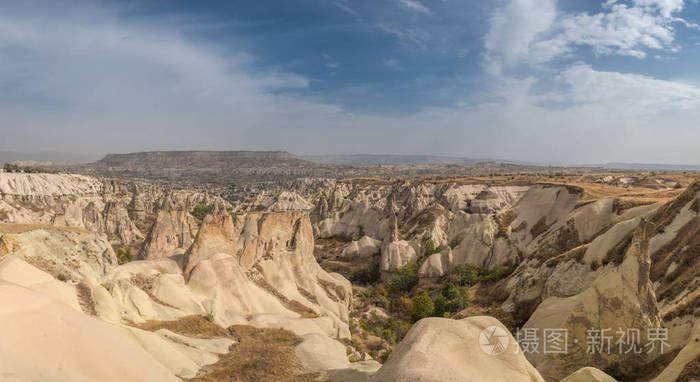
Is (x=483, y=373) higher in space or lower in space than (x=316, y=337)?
higher

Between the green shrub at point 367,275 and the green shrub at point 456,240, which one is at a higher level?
the green shrub at point 456,240

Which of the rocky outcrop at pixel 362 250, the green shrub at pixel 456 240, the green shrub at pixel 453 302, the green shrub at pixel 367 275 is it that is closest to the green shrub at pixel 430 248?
the green shrub at pixel 456 240

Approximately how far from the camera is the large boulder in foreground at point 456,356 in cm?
863

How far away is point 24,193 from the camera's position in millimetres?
93812

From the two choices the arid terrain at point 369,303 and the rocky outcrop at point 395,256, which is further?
the rocky outcrop at point 395,256

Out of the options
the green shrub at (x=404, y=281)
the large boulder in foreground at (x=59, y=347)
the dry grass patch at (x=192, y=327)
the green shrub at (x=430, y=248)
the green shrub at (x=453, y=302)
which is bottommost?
the green shrub at (x=404, y=281)

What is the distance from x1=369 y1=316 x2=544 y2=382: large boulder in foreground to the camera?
8.63 metres

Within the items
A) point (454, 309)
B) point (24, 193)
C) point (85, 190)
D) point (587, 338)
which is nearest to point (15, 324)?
point (587, 338)

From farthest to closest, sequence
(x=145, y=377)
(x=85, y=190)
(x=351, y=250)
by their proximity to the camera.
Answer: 1. (x=85, y=190)
2. (x=351, y=250)
3. (x=145, y=377)

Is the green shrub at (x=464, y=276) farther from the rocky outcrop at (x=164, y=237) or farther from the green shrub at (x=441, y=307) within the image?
the rocky outcrop at (x=164, y=237)

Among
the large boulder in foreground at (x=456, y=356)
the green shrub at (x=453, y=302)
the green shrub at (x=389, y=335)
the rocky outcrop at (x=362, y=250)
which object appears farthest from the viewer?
the rocky outcrop at (x=362, y=250)

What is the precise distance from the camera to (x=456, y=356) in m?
9.29

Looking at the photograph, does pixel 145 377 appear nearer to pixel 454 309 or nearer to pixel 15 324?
pixel 15 324

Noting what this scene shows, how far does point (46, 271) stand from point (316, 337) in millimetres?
12106
